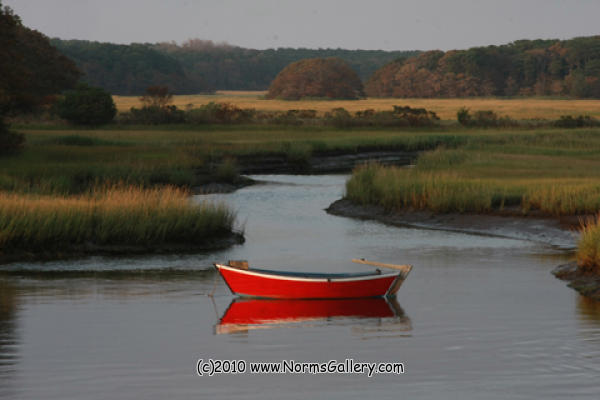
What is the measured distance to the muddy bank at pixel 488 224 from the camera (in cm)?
3306

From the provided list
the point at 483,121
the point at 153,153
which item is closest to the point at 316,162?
the point at 153,153

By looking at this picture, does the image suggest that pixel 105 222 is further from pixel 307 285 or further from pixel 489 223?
pixel 489 223

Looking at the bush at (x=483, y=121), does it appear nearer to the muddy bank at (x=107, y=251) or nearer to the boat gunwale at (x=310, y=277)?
the muddy bank at (x=107, y=251)

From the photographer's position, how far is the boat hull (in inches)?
841


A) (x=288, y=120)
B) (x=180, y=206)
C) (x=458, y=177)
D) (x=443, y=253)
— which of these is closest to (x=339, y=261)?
(x=443, y=253)

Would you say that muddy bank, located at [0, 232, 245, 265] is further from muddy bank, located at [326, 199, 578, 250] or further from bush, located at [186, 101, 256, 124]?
bush, located at [186, 101, 256, 124]

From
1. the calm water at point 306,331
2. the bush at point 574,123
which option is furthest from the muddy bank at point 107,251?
the bush at point 574,123

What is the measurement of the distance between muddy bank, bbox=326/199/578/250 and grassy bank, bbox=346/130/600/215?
0.57 meters

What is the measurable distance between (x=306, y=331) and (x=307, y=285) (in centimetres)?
241

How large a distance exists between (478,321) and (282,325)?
3.95m

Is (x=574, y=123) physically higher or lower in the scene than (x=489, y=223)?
higher

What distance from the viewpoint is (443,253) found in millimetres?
30625

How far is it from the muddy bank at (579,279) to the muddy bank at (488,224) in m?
4.76

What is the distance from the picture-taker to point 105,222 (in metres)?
30.0
